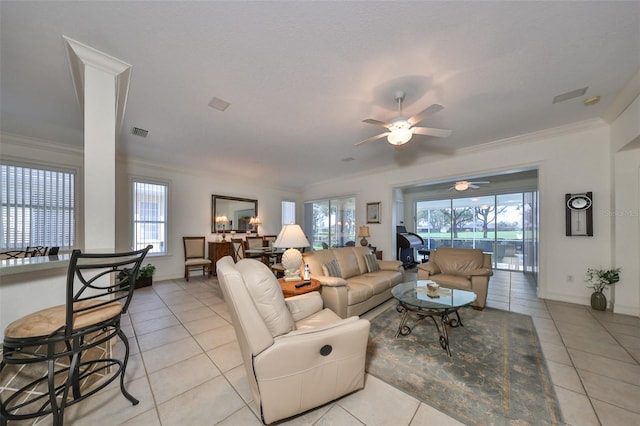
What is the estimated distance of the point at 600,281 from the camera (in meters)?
3.21

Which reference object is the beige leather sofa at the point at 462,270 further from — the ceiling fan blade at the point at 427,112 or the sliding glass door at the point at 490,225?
the sliding glass door at the point at 490,225

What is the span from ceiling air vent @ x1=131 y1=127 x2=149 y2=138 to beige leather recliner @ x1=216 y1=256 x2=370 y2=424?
3280mm

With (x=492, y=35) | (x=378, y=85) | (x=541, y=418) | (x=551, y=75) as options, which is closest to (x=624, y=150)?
(x=551, y=75)

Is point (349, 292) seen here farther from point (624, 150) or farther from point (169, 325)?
point (624, 150)

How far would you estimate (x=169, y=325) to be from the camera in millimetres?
2787

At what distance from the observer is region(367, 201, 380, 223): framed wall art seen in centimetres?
589

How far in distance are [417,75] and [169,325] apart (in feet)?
13.4

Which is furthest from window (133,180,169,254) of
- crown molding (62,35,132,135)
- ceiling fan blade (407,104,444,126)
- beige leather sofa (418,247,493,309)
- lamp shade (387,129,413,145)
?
beige leather sofa (418,247,493,309)

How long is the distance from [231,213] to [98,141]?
175 inches

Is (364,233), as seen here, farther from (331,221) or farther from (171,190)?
(171,190)

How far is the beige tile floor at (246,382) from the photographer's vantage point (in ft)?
4.68

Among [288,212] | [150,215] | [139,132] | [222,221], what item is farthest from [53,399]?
[288,212]

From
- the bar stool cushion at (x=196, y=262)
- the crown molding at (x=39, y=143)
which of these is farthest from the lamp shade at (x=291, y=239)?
the crown molding at (x=39, y=143)

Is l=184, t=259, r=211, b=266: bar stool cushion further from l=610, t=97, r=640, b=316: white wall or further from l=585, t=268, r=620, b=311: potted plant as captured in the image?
l=610, t=97, r=640, b=316: white wall
